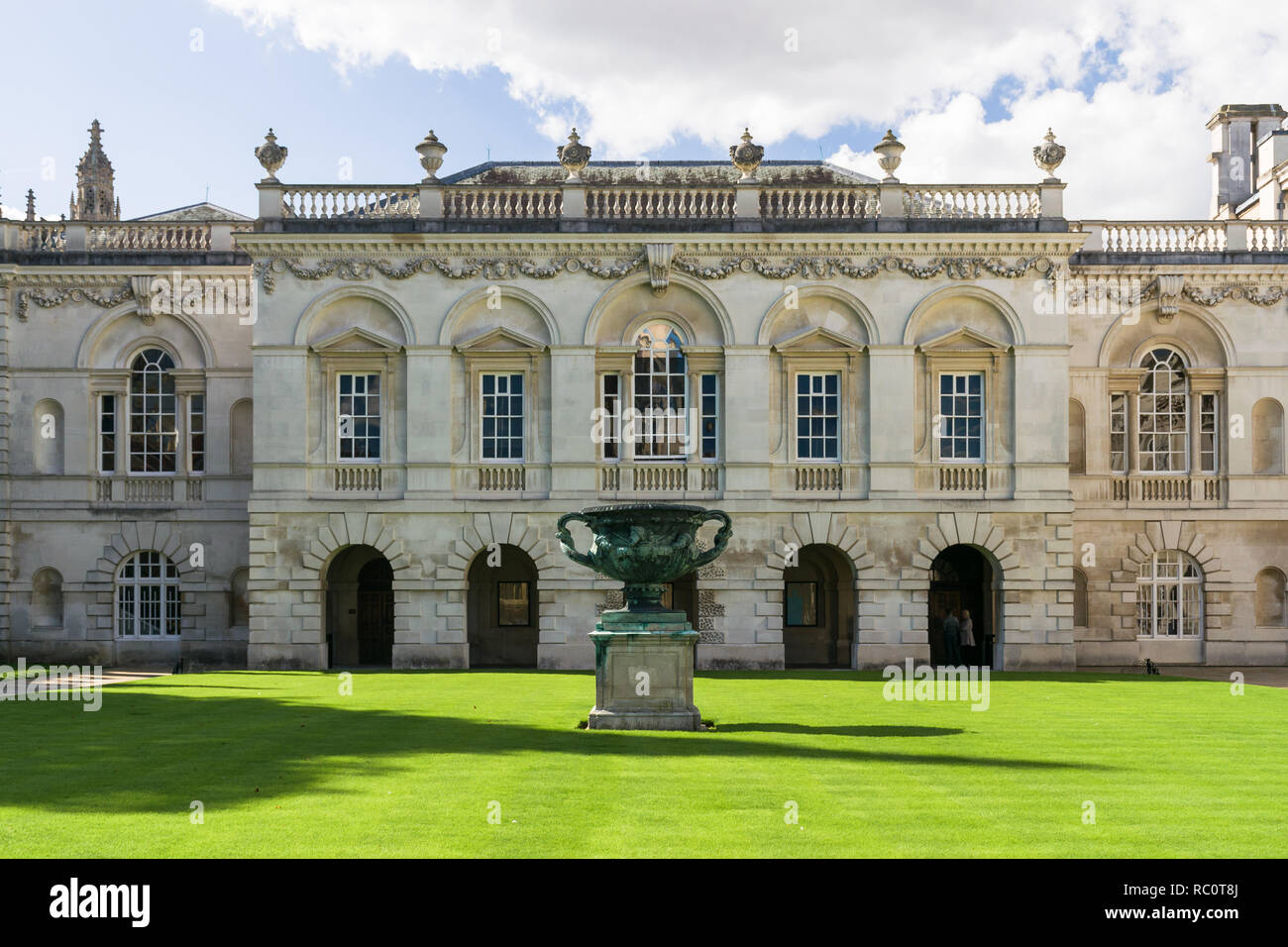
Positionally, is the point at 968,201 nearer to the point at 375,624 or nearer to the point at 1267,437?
the point at 1267,437

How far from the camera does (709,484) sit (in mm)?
35625

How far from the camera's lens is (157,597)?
127 feet

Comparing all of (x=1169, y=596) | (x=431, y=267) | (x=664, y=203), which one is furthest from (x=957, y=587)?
(x=431, y=267)

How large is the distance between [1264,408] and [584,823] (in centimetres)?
3209

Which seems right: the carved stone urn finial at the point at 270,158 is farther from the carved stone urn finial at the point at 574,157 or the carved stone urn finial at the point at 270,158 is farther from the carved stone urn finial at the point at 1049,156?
the carved stone urn finial at the point at 1049,156

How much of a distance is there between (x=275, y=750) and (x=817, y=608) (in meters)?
24.4

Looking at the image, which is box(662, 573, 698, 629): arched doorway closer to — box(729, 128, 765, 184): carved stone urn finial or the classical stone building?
the classical stone building

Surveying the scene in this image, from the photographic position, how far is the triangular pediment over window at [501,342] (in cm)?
3556

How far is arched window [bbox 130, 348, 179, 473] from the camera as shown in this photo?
128 feet

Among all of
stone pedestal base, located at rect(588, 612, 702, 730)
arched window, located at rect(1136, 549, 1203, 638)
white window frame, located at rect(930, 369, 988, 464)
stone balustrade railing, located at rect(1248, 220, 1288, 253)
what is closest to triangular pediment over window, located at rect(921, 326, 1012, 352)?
white window frame, located at rect(930, 369, 988, 464)

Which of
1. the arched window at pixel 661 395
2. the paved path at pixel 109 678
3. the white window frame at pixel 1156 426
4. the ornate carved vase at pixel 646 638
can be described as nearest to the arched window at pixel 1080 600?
the white window frame at pixel 1156 426

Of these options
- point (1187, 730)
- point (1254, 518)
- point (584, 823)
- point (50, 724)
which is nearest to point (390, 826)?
point (584, 823)

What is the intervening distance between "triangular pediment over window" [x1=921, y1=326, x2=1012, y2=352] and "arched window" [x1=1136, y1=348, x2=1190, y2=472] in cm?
560

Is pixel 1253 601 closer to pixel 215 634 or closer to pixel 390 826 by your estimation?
pixel 215 634
